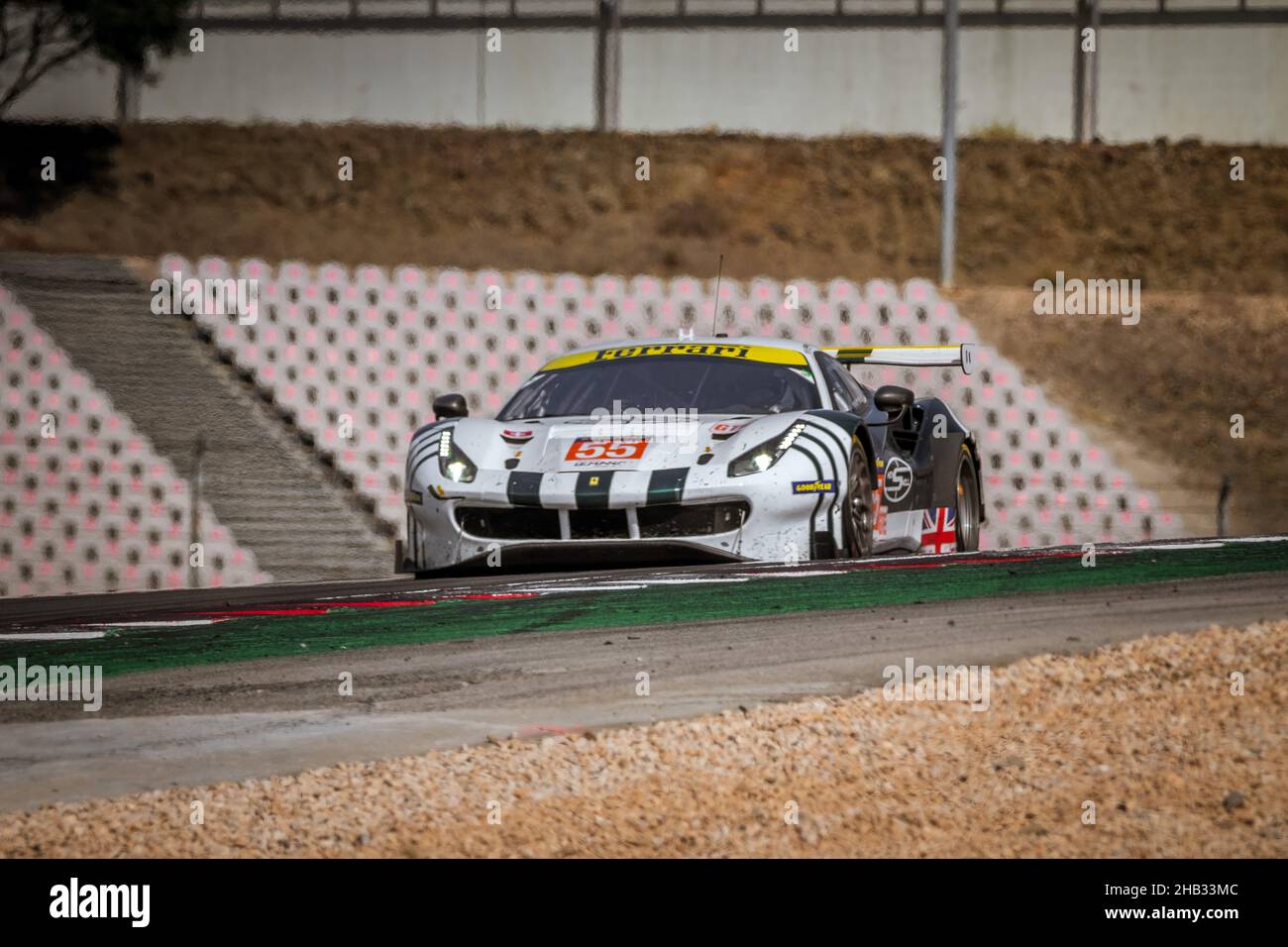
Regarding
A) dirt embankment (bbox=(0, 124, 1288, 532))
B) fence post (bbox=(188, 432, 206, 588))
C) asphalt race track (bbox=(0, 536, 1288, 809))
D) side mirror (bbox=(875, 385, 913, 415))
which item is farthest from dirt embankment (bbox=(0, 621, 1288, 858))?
dirt embankment (bbox=(0, 124, 1288, 532))

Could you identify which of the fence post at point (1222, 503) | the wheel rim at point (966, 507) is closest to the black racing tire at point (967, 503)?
the wheel rim at point (966, 507)

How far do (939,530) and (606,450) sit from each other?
8.95 ft

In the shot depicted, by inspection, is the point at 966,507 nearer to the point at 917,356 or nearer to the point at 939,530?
the point at 939,530

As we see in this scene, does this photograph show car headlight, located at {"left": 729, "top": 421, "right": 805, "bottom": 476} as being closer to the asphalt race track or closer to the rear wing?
the asphalt race track

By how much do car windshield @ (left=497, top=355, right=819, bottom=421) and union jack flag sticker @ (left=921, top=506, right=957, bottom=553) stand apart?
1.28 metres

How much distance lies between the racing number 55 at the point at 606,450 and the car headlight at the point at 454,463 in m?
0.48

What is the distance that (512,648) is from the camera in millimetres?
6004

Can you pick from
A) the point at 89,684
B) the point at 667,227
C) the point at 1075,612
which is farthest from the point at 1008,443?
the point at 89,684

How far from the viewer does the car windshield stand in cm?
914

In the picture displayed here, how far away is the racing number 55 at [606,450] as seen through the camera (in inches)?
328

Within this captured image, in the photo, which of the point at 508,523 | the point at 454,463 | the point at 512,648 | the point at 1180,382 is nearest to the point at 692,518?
the point at 508,523

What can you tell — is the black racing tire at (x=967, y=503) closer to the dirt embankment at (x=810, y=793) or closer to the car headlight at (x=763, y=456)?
the car headlight at (x=763, y=456)

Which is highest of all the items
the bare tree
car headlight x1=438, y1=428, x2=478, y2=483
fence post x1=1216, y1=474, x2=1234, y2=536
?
the bare tree

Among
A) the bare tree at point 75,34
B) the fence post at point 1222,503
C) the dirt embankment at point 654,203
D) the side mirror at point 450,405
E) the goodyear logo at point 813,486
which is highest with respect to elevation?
the bare tree at point 75,34
